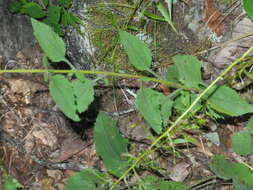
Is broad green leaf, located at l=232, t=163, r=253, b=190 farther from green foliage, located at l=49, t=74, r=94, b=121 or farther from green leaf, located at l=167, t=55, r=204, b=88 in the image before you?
green foliage, located at l=49, t=74, r=94, b=121

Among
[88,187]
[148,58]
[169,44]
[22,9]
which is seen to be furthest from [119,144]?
[22,9]

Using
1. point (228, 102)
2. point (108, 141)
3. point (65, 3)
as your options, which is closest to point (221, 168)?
point (228, 102)

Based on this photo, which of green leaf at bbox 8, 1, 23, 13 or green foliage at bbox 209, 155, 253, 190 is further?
green leaf at bbox 8, 1, 23, 13

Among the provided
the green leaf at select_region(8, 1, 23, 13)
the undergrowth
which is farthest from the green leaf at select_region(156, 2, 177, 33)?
the green leaf at select_region(8, 1, 23, 13)

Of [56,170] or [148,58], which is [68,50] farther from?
[148,58]

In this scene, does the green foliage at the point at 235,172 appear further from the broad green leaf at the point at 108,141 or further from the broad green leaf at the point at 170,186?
the broad green leaf at the point at 108,141

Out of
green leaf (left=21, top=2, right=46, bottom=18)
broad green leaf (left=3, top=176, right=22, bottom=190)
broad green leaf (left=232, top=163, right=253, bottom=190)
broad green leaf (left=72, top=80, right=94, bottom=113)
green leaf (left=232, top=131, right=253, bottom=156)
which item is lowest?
broad green leaf (left=3, top=176, right=22, bottom=190)

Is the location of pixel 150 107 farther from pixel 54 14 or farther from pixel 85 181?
pixel 54 14
